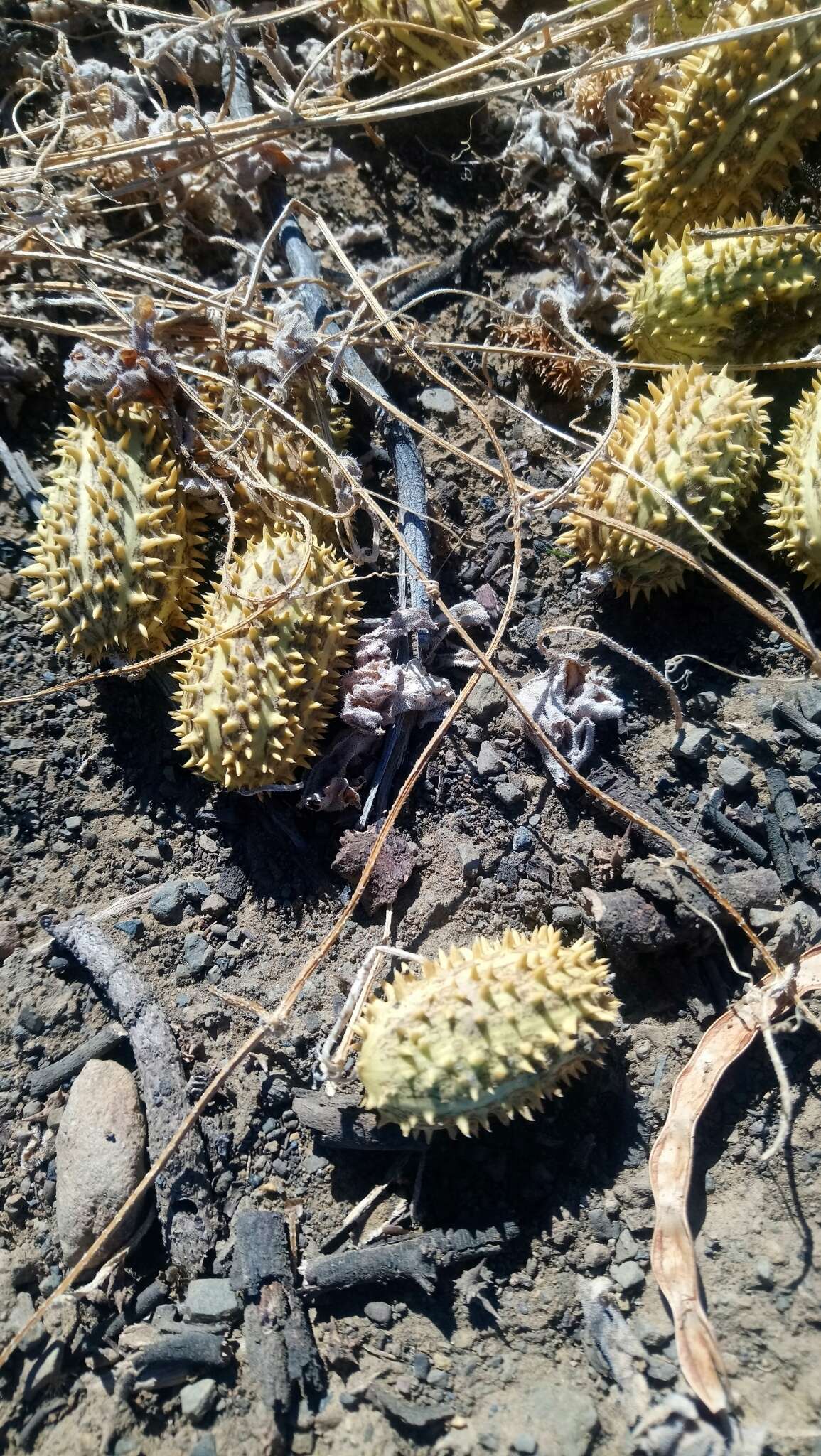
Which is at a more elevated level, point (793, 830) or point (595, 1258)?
point (793, 830)

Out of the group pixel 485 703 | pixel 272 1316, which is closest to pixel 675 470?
pixel 485 703

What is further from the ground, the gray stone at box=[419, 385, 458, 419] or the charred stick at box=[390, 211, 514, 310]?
the charred stick at box=[390, 211, 514, 310]

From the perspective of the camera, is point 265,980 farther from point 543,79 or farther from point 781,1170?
point 543,79

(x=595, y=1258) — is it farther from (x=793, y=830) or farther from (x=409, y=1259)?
(x=793, y=830)

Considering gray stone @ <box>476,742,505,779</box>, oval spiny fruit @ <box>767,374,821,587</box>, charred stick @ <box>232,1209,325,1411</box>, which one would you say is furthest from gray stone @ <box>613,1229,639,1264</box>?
oval spiny fruit @ <box>767,374,821,587</box>

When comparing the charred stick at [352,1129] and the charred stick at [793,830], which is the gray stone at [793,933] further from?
the charred stick at [352,1129]

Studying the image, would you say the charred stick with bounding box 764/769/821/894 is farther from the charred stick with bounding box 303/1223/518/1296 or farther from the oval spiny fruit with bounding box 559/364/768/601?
the charred stick with bounding box 303/1223/518/1296
